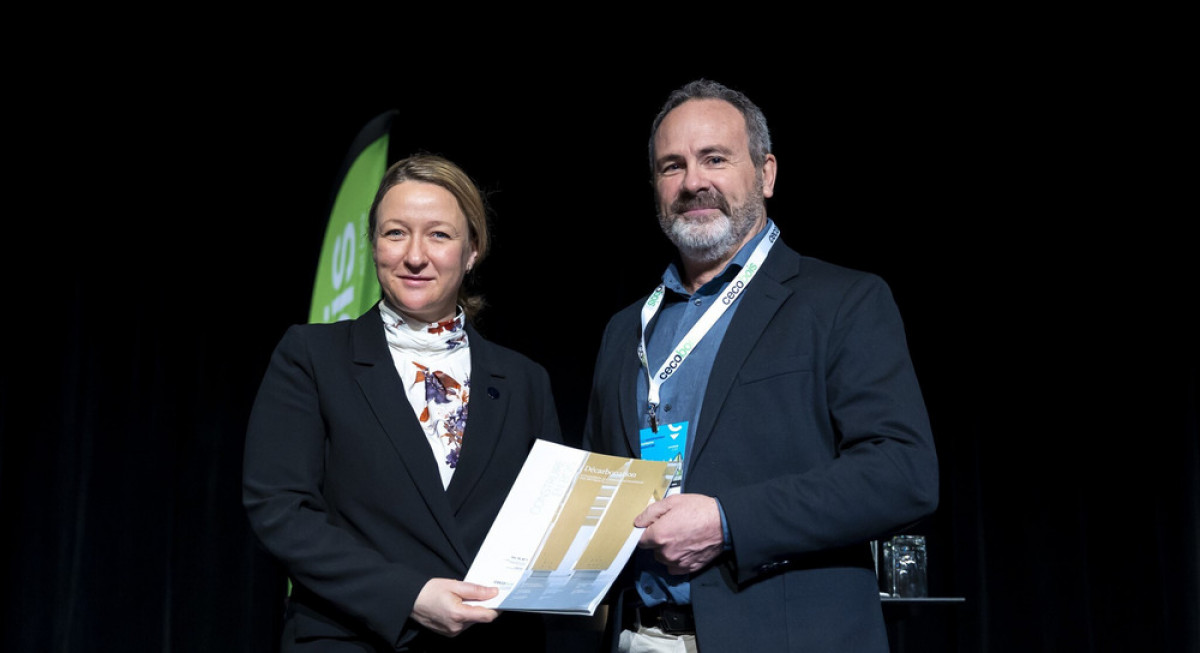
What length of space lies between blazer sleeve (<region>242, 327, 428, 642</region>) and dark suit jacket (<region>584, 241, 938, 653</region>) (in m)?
0.47

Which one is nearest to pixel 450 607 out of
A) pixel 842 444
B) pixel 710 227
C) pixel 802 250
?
pixel 842 444

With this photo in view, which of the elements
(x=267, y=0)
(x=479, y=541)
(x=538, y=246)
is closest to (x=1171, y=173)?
(x=538, y=246)

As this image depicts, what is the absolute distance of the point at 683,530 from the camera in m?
1.54

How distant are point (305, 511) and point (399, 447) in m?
0.17

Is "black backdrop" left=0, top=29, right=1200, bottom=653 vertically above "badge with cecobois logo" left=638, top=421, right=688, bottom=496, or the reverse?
"black backdrop" left=0, top=29, right=1200, bottom=653

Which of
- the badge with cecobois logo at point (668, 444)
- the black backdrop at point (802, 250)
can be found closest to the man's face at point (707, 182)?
the badge with cecobois logo at point (668, 444)

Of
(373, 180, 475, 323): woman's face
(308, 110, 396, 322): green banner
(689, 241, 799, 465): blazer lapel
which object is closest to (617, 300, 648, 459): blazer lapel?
(689, 241, 799, 465): blazer lapel

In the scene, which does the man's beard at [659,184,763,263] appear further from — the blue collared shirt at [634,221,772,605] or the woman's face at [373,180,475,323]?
the woman's face at [373,180,475,323]

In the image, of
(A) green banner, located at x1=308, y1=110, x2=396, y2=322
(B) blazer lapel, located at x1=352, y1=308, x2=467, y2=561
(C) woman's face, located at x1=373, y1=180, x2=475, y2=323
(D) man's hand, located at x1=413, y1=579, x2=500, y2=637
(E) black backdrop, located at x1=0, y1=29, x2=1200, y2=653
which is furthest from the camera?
(E) black backdrop, located at x1=0, y1=29, x2=1200, y2=653

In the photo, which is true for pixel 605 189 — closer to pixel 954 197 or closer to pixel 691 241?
pixel 954 197

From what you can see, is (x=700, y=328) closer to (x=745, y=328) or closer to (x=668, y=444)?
(x=745, y=328)

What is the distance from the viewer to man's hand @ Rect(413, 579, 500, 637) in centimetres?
148

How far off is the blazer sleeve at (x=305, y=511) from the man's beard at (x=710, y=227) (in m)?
0.73

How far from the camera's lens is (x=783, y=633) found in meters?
1.56
